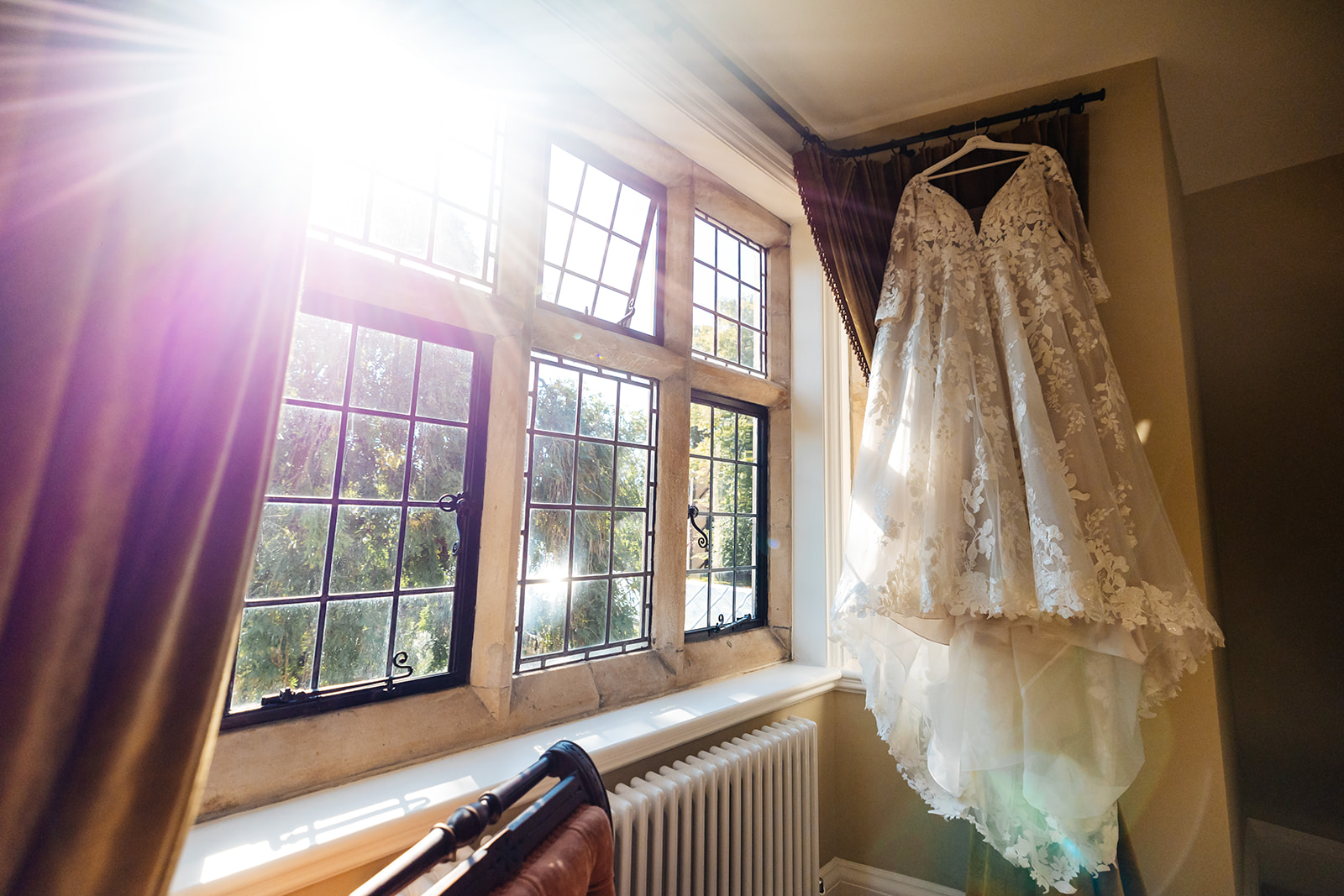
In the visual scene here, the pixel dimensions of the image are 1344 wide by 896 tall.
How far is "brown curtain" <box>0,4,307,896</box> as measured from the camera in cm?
52

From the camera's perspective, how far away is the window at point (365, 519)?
1192mm

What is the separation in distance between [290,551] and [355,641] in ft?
0.79

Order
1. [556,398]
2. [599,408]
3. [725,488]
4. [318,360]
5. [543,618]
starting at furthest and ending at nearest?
[725,488], [599,408], [556,398], [543,618], [318,360]

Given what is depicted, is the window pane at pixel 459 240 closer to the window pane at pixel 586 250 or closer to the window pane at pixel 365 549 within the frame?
the window pane at pixel 586 250

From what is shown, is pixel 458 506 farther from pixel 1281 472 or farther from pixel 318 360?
pixel 1281 472

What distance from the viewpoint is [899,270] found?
1.70m

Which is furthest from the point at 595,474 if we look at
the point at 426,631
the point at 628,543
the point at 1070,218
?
the point at 1070,218

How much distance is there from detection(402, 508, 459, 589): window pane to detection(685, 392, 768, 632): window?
34.6 inches

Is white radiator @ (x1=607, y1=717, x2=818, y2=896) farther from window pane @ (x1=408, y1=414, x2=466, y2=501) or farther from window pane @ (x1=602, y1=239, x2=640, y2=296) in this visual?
window pane @ (x1=602, y1=239, x2=640, y2=296)

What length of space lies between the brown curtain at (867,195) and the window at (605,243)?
21.6 inches

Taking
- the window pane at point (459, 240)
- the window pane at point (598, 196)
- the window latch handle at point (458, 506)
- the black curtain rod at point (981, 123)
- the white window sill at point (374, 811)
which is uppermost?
the black curtain rod at point (981, 123)

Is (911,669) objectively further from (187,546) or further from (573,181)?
(573,181)

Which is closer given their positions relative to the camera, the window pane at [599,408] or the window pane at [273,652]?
the window pane at [273,652]

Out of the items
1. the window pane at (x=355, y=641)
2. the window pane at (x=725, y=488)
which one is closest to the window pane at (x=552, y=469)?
the window pane at (x=355, y=641)
